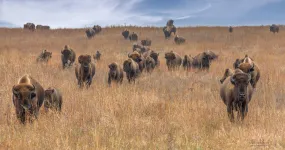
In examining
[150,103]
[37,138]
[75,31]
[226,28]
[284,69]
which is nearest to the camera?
[37,138]

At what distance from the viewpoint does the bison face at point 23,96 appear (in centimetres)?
647

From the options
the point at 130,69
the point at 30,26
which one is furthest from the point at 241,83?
the point at 30,26

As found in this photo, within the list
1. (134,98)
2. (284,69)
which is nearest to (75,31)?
(284,69)

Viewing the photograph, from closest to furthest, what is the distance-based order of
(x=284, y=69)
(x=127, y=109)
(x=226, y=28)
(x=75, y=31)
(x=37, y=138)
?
(x=37, y=138) < (x=127, y=109) < (x=284, y=69) < (x=226, y=28) < (x=75, y=31)

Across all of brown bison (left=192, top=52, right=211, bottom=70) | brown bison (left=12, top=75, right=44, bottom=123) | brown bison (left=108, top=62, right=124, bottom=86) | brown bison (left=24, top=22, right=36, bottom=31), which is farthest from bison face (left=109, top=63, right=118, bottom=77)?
brown bison (left=24, top=22, right=36, bottom=31)

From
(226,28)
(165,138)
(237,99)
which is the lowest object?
(165,138)

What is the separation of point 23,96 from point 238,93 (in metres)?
4.28

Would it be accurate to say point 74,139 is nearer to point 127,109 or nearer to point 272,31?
point 127,109

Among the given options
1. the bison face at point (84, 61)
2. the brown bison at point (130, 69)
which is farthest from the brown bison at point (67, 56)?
the bison face at point (84, 61)

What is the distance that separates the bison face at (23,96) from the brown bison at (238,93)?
4.06 m

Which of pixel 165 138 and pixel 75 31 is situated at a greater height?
pixel 75 31

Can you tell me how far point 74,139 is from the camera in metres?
6.18

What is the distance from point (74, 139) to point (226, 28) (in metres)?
53.8

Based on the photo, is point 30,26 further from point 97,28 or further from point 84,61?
point 84,61
